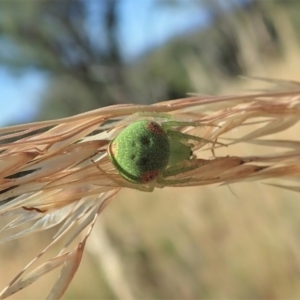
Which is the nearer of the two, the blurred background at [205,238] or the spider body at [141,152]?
the spider body at [141,152]

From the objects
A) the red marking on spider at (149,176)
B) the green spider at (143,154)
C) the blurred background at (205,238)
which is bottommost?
the blurred background at (205,238)

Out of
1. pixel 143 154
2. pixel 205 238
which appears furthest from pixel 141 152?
pixel 205 238

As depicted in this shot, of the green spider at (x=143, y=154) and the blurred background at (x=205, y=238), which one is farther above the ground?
the green spider at (x=143, y=154)

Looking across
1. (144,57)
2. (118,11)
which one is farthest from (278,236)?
(144,57)

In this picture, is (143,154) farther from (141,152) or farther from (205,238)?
(205,238)

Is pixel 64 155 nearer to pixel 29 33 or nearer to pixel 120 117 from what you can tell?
pixel 120 117

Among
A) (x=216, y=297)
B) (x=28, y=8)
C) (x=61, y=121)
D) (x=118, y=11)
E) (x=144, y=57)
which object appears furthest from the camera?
(x=144, y=57)

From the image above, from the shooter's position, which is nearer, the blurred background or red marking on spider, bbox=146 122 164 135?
red marking on spider, bbox=146 122 164 135

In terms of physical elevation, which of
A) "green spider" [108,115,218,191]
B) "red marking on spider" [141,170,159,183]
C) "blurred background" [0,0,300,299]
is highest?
"green spider" [108,115,218,191]
